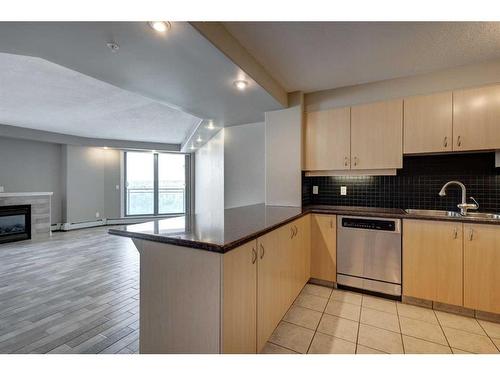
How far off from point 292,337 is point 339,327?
44 cm

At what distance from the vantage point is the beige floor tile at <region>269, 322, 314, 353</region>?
1.75 metres

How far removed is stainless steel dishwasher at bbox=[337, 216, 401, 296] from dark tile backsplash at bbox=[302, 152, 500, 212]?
0.60 m

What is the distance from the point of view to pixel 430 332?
1.92m

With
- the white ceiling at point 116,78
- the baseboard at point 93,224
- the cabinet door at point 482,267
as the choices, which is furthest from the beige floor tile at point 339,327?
the baseboard at point 93,224

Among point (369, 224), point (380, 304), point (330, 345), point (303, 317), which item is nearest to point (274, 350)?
point (330, 345)

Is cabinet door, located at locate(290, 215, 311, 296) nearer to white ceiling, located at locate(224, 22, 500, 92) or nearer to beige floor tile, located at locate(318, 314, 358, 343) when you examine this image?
beige floor tile, located at locate(318, 314, 358, 343)

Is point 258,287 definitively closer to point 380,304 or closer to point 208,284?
point 208,284

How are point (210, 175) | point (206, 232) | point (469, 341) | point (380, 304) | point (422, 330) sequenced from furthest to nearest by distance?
point (210, 175) < point (380, 304) < point (422, 330) < point (469, 341) < point (206, 232)

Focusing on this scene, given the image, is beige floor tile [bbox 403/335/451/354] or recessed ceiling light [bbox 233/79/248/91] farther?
recessed ceiling light [bbox 233/79/248/91]

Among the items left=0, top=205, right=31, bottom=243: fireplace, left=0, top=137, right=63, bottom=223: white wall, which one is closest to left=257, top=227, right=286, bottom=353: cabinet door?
left=0, top=205, right=31, bottom=243: fireplace

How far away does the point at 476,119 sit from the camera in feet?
7.45

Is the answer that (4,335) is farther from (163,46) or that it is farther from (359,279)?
(359,279)
